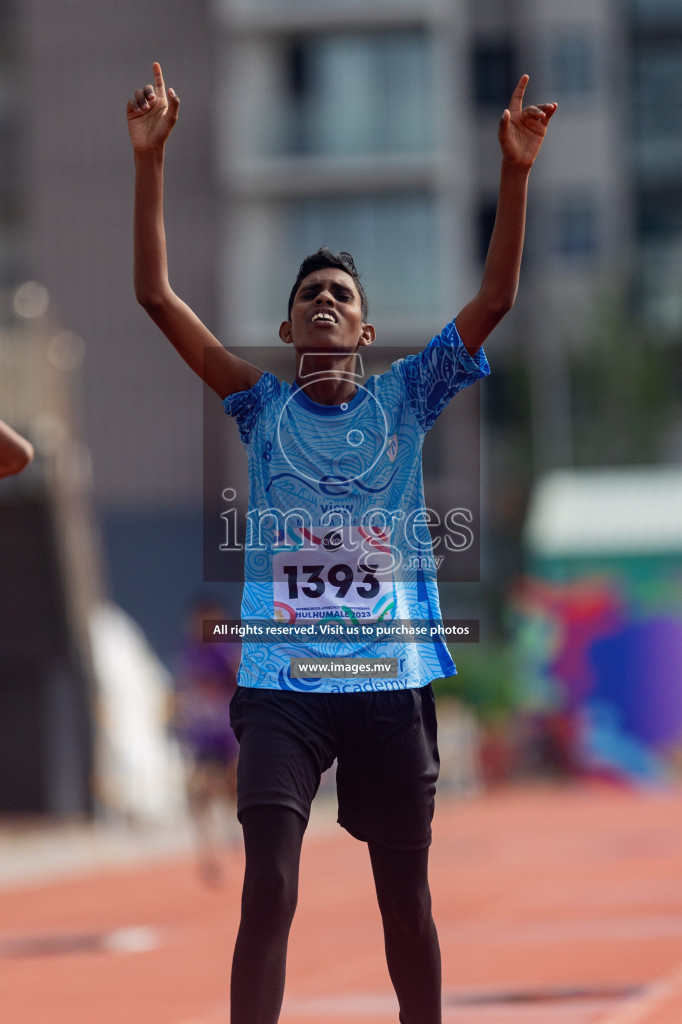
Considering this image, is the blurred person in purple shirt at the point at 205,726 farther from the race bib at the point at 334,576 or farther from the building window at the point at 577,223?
the building window at the point at 577,223

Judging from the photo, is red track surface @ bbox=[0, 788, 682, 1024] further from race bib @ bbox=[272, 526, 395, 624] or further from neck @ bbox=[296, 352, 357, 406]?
neck @ bbox=[296, 352, 357, 406]

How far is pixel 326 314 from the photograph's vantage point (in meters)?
4.02

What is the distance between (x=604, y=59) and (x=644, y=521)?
21131mm

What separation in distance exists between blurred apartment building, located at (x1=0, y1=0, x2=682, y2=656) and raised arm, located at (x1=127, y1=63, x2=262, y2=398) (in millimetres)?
28767

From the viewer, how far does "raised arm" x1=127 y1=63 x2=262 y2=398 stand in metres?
4.05

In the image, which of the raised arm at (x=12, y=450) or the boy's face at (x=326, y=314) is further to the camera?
the raised arm at (x=12, y=450)

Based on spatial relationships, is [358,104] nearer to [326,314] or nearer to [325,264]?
[325,264]

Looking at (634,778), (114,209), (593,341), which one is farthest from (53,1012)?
(593,341)

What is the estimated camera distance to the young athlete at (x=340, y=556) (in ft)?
12.4

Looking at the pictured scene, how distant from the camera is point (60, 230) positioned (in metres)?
36.2

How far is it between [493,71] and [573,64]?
1.95 metres

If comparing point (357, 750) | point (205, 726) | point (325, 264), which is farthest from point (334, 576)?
point (205, 726)

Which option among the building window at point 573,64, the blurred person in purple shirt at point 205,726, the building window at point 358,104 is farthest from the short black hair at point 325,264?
the building window at point 573,64

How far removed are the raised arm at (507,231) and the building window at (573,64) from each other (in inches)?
1620
